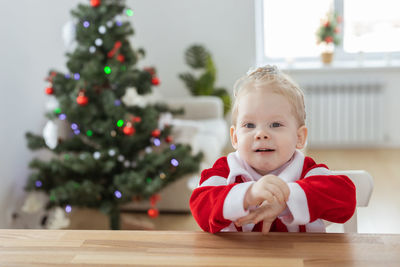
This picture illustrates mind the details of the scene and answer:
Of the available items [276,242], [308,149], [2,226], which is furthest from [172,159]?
[308,149]

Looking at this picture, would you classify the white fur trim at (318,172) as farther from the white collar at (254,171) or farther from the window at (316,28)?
the window at (316,28)

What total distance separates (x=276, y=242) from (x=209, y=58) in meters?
4.39

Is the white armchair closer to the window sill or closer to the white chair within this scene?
the window sill

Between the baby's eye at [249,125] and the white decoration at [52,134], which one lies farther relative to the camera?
the white decoration at [52,134]

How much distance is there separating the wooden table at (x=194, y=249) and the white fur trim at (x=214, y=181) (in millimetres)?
164

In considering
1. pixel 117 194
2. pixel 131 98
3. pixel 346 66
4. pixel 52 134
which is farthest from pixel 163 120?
pixel 346 66

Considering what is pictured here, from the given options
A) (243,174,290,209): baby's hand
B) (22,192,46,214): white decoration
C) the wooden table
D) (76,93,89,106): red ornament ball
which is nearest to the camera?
the wooden table

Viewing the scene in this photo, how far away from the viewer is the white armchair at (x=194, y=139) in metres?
3.22

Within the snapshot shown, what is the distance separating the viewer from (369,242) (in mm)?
797

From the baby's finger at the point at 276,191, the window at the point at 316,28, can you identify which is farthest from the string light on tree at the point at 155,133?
the window at the point at 316,28

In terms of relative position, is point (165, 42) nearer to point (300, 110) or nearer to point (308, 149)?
point (308, 149)

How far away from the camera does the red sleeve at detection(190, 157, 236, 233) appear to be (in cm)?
89

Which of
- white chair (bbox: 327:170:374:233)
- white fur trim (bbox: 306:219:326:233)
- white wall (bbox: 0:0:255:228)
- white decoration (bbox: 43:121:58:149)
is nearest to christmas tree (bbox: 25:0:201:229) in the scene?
white decoration (bbox: 43:121:58:149)

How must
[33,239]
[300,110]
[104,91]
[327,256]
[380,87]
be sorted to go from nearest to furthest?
[327,256] < [33,239] < [300,110] < [104,91] < [380,87]
